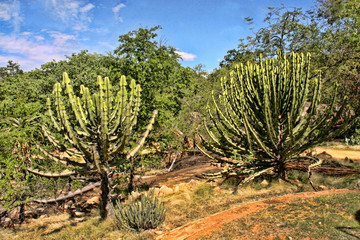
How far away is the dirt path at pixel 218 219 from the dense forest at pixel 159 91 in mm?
2178

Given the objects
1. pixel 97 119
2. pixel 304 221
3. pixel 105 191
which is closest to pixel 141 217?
pixel 105 191

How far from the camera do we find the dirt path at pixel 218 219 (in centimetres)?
457

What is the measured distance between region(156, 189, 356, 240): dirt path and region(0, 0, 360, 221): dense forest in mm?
2178

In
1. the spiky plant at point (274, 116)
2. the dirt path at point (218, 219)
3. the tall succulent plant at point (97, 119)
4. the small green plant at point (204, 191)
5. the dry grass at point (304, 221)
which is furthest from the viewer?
the small green plant at point (204, 191)

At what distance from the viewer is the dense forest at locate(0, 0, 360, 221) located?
7320 millimetres

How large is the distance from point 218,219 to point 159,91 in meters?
5.55

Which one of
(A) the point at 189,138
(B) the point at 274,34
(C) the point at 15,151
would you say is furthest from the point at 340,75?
(C) the point at 15,151

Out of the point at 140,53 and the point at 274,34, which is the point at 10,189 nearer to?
the point at 140,53

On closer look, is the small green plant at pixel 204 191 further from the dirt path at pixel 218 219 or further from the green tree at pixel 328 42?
the green tree at pixel 328 42

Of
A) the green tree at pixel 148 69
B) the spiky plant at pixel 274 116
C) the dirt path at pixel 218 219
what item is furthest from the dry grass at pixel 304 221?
the green tree at pixel 148 69

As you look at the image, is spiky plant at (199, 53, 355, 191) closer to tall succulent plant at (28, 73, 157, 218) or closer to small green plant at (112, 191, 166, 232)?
small green plant at (112, 191, 166, 232)

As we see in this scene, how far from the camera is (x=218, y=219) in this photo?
16.3 feet

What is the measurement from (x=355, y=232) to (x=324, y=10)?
1711 centimetres

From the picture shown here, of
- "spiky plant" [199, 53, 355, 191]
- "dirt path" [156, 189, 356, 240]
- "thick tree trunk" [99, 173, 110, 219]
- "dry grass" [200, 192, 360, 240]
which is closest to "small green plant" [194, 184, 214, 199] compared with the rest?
"spiky plant" [199, 53, 355, 191]
